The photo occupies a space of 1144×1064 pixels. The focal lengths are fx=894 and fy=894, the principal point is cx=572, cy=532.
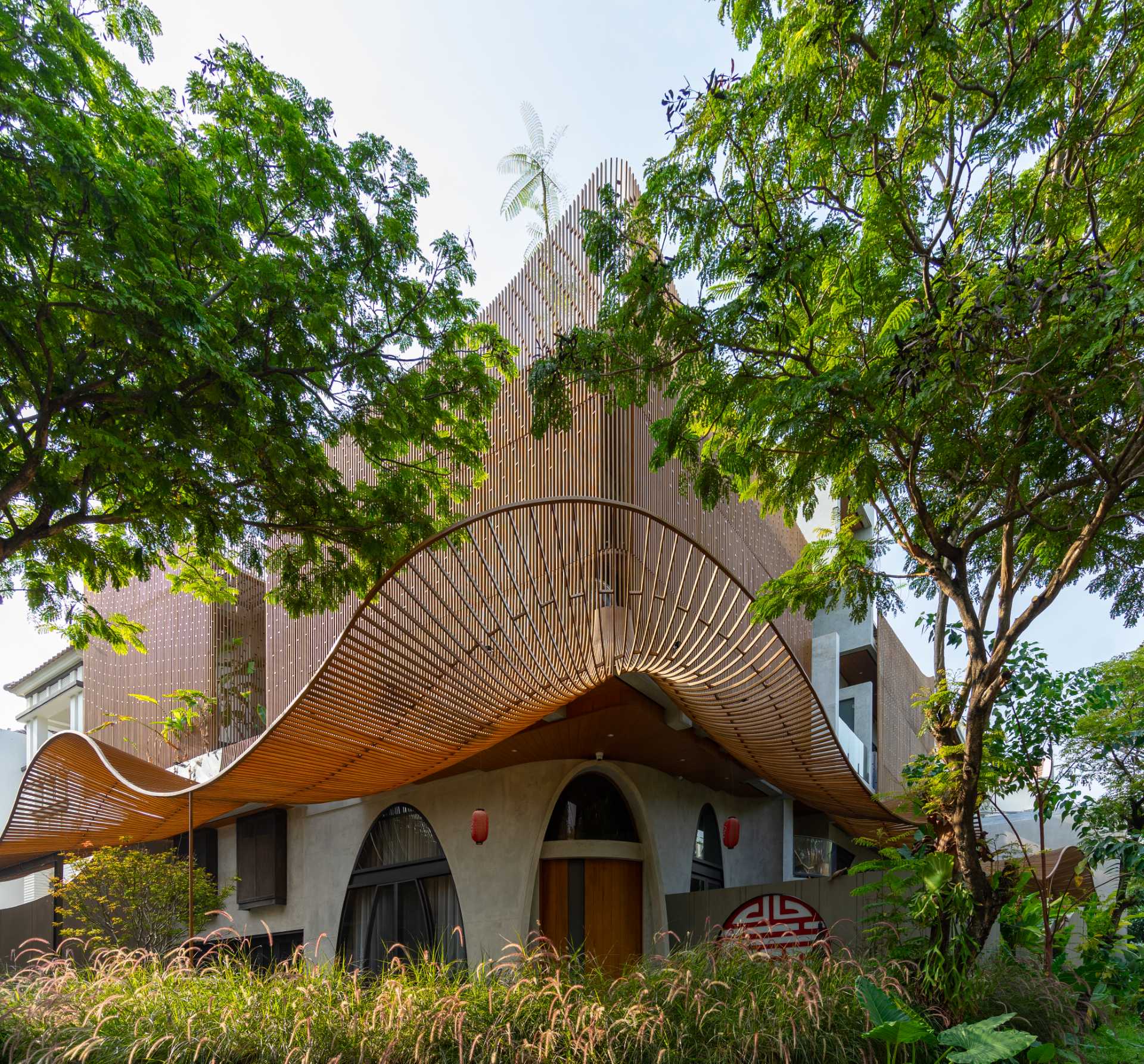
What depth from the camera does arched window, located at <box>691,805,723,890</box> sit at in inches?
499

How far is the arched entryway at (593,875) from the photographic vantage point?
1048cm

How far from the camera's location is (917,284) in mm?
6172

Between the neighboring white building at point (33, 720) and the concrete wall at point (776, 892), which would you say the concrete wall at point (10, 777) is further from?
the concrete wall at point (776, 892)

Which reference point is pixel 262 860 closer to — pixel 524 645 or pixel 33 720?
pixel 524 645

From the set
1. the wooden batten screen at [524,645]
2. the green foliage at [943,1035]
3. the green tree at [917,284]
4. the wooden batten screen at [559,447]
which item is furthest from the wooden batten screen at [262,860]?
the green foliage at [943,1035]

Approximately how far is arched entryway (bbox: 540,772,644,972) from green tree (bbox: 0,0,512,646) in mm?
4223

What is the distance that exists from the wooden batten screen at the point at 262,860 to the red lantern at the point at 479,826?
174 inches

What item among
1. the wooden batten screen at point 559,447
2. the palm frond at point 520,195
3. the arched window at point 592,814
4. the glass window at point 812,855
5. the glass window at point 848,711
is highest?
the palm frond at point 520,195

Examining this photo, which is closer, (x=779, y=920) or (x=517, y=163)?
(x=779, y=920)

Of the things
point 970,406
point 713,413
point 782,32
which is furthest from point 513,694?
point 782,32

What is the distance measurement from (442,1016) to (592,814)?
6073mm

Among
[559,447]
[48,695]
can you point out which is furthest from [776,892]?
[48,695]

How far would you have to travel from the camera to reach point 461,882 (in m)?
10.6

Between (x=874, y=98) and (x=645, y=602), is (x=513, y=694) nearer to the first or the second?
(x=645, y=602)
